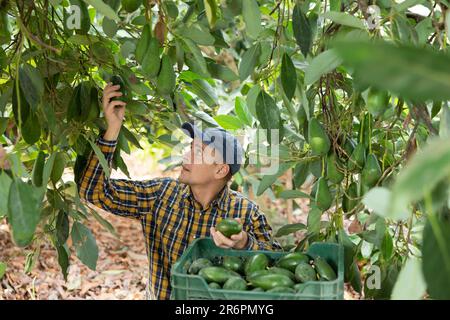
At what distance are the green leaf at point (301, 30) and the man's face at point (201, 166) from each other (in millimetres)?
691

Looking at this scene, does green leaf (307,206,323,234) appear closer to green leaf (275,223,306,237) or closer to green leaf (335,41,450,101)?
green leaf (275,223,306,237)

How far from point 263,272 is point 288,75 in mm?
364

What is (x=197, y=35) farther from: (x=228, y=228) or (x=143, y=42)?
(x=228, y=228)

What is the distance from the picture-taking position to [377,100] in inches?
41.6

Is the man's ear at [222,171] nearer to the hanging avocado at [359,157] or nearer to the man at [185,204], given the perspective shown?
the man at [185,204]

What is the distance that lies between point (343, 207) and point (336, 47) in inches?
35.6

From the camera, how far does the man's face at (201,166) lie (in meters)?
1.79

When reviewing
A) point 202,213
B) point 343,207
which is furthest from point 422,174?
point 202,213

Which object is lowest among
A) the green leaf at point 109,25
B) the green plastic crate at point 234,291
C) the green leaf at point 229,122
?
the green plastic crate at point 234,291

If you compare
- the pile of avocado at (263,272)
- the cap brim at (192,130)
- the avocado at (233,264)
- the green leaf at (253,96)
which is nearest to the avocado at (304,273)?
the pile of avocado at (263,272)

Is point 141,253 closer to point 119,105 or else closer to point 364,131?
point 119,105

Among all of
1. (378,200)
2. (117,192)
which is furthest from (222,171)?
(378,200)

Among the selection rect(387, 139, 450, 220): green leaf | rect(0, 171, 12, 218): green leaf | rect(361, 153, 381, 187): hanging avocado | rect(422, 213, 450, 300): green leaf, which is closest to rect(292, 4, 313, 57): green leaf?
rect(361, 153, 381, 187): hanging avocado

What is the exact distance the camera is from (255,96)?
126 centimetres
